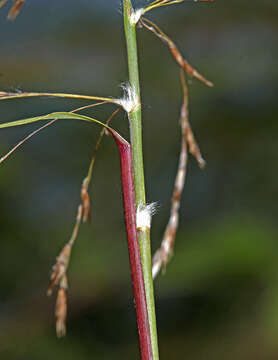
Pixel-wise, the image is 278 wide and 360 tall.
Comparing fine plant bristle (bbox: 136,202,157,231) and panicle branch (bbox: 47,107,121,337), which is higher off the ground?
fine plant bristle (bbox: 136,202,157,231)

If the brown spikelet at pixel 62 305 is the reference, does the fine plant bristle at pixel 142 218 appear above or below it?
above

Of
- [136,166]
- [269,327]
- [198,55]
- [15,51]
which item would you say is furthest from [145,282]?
[15,51]

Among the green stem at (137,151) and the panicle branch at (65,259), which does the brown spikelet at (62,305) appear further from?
the green stem at (137,151)

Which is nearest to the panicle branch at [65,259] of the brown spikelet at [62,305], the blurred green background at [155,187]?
the brown spikelet at [62,305]

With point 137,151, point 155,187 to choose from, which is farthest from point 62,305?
point 155,187

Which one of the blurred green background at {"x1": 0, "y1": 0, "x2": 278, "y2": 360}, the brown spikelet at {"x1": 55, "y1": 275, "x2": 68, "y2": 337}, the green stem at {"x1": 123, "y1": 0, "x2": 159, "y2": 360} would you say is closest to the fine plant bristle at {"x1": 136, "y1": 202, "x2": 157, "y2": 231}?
the green stem at {"x1": 123, "y1": 0, "x2": 159, "y2": 360}

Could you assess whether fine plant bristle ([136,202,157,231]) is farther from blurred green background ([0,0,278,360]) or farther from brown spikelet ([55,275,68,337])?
blurred green background ([0,0,278,360])

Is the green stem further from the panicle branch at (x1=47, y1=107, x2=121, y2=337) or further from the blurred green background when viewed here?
the blurred green background

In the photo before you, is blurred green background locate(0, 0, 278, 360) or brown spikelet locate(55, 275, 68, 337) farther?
blurred green background locate(0, 0, 278, 360)
